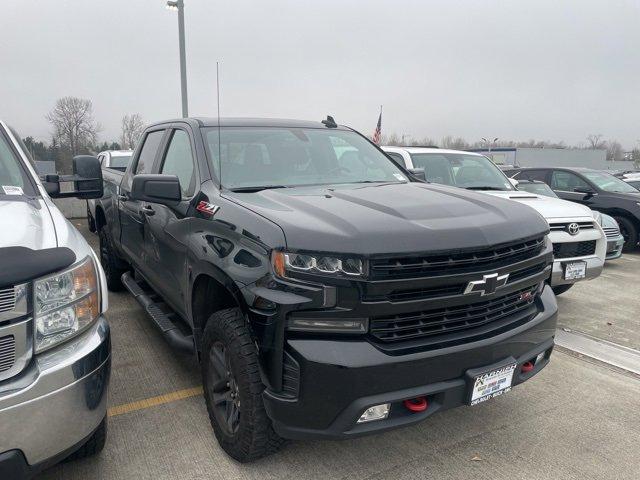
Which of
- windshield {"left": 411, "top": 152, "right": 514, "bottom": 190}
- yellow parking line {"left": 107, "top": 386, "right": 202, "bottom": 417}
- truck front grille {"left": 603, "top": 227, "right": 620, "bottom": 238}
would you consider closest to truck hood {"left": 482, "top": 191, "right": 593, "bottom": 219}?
windshield {"left": 411, "top": 152, "right": 514, "bottom": 190}

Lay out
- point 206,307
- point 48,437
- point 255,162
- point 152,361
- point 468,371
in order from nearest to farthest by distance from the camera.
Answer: point 48,437, point 468,371, point 206,307, point 255,162, point 152,361

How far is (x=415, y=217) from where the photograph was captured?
7.93 feet

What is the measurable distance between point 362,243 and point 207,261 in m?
1.00

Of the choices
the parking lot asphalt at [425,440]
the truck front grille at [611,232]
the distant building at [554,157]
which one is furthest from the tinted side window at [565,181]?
the distant building at [554,157]

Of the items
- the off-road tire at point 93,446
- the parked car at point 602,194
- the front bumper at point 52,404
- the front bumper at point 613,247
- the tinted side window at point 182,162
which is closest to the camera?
the front bumper at point 52,404

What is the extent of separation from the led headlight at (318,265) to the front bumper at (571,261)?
131 inches

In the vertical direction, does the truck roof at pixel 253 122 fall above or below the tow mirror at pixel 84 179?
above

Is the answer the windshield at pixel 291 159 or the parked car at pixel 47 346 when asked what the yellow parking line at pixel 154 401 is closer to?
the parked car at pixel 47 346

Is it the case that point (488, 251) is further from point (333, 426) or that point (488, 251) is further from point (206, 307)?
point (206, 307)

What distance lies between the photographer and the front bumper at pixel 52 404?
5.76 ft

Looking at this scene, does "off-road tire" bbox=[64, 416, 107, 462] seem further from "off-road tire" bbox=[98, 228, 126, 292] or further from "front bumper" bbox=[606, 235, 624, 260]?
"front bumper" bbox=[606, 235, 624, 260]

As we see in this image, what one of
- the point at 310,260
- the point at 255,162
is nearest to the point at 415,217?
the point at 310,260

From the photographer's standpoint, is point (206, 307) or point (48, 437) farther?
point (206, 307)

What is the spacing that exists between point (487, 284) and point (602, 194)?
27.2 feet
